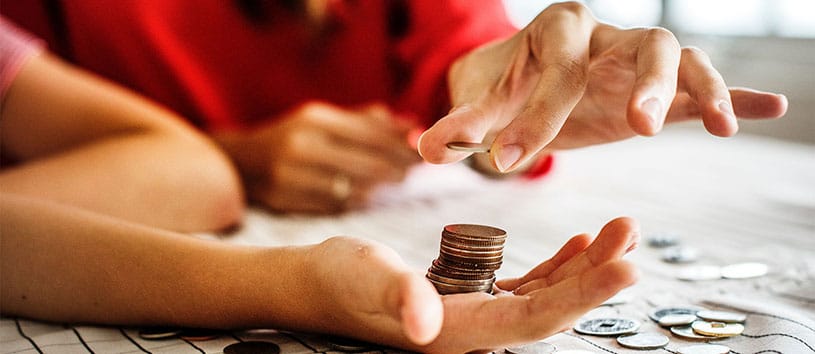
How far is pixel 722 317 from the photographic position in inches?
26.2

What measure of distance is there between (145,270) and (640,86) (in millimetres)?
433

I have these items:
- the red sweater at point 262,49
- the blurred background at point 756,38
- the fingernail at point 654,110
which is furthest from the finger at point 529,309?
the blurred background at point 756,38

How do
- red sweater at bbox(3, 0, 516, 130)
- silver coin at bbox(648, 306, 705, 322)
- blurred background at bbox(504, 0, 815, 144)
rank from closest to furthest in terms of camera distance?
silver coin at bbox(648, 306, 705, 322) → red sweater at bbox(3, 0, 516, 130) → blurred background at bbox(504, 0, 815, 144)

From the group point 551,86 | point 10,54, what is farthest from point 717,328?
point 10,54

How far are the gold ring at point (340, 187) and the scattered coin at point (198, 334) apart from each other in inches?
21.0

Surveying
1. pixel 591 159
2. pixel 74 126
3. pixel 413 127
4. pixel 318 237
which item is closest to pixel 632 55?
pixel 318 237

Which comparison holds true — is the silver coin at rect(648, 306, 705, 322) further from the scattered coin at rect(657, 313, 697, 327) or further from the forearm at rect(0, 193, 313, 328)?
the forearm at rect(0, 193, 313, 328)

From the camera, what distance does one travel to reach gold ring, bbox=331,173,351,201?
1.17 metres

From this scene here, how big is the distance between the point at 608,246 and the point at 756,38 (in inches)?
99.3

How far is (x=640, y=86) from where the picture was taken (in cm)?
55

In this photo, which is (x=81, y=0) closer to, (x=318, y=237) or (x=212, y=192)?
(x=212, y=192)

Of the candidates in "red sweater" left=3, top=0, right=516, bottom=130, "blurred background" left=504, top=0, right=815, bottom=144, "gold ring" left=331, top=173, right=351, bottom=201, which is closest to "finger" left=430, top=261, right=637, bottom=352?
"gold ring" left=331, top=173, right=351, bottom=201

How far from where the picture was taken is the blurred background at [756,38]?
257cm

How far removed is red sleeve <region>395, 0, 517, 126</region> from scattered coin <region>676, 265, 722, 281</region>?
0.50m
